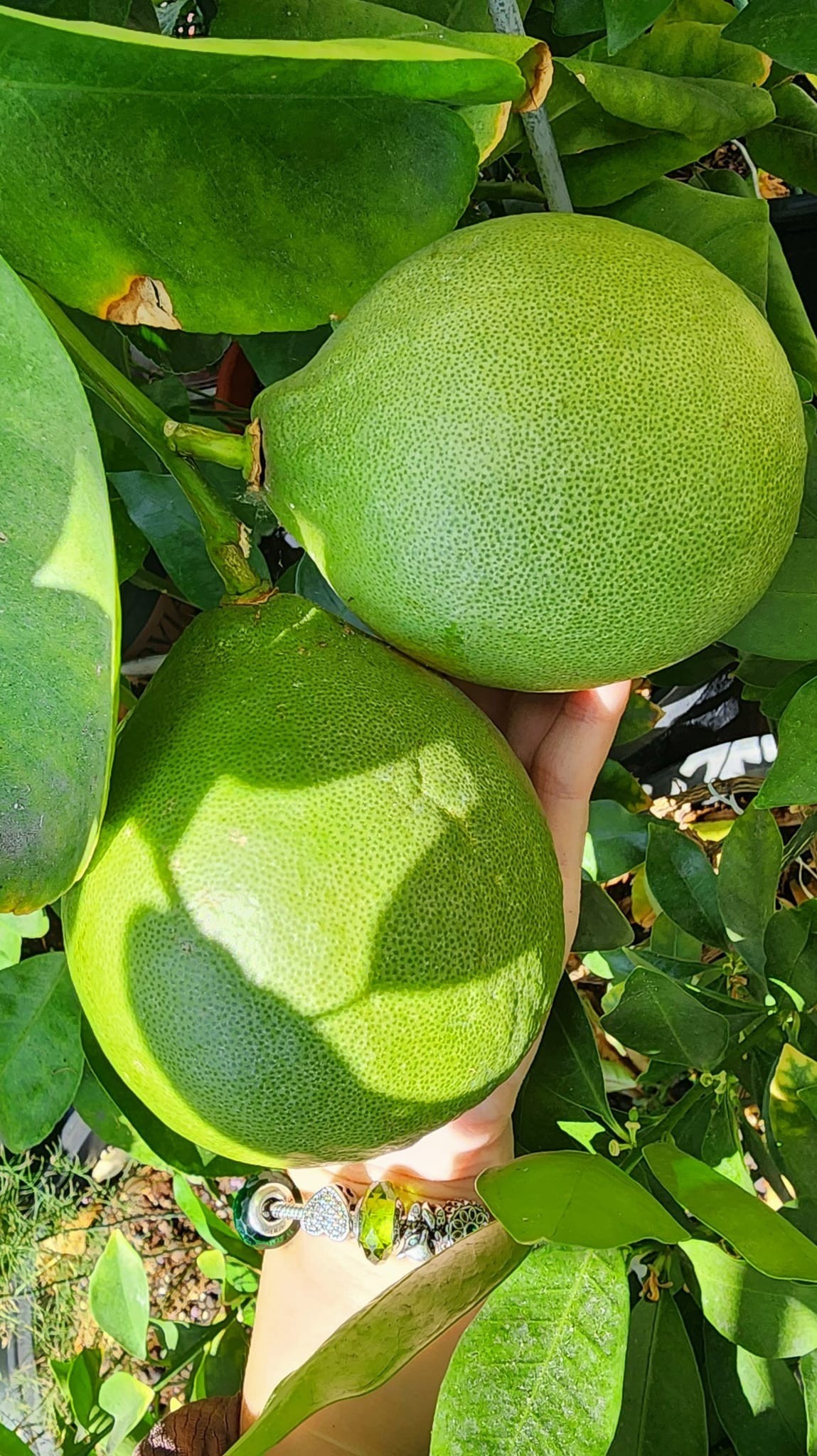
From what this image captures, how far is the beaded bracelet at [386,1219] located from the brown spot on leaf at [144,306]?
0.55 metres

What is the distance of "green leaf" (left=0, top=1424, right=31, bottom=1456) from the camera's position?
50 centimetres

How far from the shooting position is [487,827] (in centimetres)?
50

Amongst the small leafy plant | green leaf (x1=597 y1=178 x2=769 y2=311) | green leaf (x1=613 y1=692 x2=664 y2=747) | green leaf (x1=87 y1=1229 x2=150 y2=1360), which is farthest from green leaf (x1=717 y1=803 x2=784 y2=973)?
green leaf (x1=87 y1=1229 x2=150 y2=1360)

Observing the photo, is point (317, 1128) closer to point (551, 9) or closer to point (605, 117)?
point (605, 117)

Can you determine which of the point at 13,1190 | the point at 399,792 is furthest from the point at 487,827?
the point at 13,1190

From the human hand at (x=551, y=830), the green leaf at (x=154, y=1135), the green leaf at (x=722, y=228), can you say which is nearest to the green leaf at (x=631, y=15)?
the green leaf at (x=722, y=228)

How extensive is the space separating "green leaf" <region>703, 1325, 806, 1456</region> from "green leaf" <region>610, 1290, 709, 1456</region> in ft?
0.14

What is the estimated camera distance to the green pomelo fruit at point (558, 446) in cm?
44

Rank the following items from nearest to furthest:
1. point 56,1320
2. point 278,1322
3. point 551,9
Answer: point 551,9 → point 278,1322 → point 56,1320

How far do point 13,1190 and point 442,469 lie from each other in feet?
3.80

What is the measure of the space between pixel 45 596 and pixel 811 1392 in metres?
0.50

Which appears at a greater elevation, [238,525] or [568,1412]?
[238,525]

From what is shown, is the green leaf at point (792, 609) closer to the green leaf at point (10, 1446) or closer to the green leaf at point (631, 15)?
the green leaf at point (631, 15)

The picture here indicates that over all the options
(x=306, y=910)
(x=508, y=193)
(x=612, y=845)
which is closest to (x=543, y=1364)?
(x=306, y=910)
